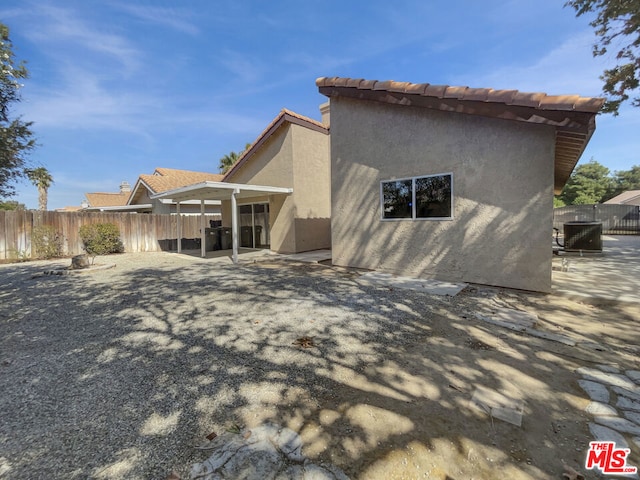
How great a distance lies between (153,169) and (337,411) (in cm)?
2545

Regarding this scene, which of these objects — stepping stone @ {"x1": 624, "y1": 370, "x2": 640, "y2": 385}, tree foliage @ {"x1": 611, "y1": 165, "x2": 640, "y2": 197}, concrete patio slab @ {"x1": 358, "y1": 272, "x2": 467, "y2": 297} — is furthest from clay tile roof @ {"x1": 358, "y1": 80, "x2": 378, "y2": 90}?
tree foliage @ {"x1": 611, "y1": 165, "x2": 640, "y2": 197}

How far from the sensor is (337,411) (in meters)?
2.54

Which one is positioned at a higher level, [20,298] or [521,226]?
[521,226]

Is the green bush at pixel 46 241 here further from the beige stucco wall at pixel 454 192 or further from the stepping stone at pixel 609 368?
the stepping stone at pixel 609 368

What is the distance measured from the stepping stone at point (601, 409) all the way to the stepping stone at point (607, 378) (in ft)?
1.65

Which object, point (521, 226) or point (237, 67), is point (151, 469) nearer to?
point (521, 226)

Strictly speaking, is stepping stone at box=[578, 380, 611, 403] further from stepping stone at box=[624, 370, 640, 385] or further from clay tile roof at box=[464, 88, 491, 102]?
clay tile roof at box=[464, 88, 491, 102]

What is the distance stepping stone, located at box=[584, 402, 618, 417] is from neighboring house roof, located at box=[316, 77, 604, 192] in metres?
4.72

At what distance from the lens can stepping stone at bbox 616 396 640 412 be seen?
257cm

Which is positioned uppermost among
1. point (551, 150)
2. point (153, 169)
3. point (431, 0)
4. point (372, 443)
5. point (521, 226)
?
point (431, 0)

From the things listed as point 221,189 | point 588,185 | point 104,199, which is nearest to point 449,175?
point 221,189

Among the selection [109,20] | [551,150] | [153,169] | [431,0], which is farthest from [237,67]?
[153,169]

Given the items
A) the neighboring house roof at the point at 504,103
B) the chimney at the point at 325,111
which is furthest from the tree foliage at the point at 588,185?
the neighboring house roof at the point at 504,103

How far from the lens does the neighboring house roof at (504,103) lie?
201 inches
